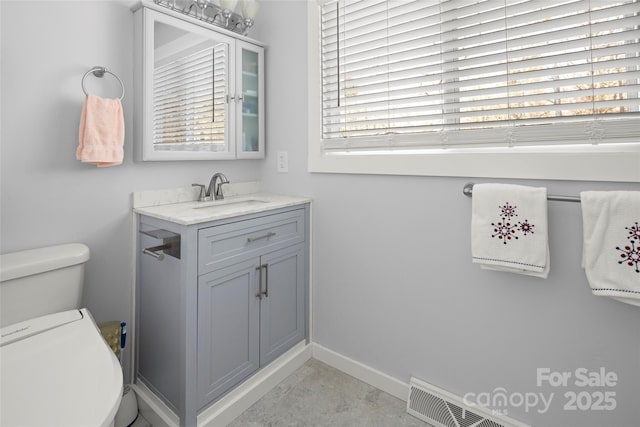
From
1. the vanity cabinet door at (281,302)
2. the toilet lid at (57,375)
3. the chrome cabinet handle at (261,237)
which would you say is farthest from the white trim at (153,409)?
the chrome cabinet handle at (261,237)

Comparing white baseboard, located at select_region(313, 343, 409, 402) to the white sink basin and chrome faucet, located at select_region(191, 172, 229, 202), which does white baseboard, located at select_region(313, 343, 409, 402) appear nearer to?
the white sink basin

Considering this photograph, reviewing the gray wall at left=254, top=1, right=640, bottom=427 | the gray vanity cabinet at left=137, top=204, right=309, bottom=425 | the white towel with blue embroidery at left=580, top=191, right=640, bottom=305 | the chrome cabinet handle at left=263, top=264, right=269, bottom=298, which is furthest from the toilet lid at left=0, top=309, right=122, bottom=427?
the white towel with blue embroidery at left=580, top=191, right=640, bottom=305

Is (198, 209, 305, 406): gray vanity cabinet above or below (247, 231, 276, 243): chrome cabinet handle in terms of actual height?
below

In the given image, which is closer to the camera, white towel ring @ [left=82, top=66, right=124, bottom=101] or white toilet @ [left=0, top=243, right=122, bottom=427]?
white toilet @ [left=0, top=243, right=122, bottom=427]

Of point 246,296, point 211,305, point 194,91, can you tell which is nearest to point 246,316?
point 246,296

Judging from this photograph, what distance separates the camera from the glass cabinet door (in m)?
1.85

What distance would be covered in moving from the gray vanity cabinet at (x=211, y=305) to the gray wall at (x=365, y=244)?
22 centimetres

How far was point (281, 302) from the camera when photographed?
1720 mm

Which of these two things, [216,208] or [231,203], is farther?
[231,203]

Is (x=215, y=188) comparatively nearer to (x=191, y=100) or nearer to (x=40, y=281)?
(x=191, y=100)

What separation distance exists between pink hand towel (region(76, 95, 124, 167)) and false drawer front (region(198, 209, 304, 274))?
0.49 m

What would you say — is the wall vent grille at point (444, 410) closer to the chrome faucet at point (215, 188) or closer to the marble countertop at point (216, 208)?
the marble countertop at point (216, 208)

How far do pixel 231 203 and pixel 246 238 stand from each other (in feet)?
1.20

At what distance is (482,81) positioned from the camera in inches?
52.0
